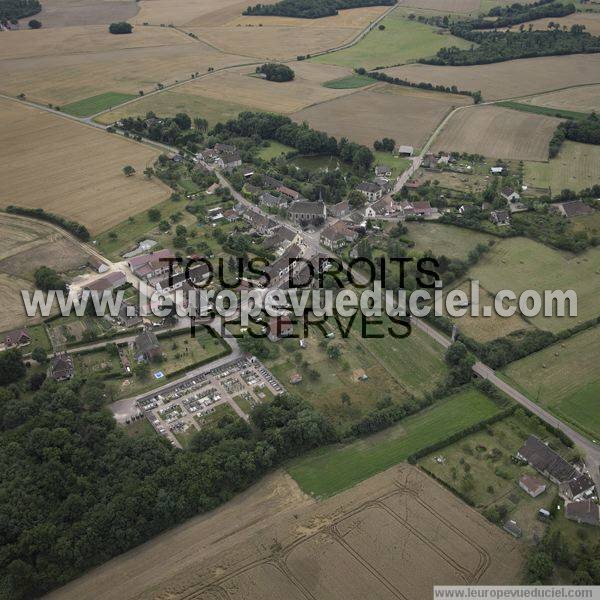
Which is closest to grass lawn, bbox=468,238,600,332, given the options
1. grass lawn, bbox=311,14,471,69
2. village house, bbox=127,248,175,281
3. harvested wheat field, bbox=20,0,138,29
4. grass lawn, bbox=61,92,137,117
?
village house, bbox=127,248,175,281

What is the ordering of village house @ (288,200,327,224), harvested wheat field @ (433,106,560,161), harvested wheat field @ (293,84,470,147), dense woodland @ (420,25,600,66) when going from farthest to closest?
dense woodland @ (420,25,600,66), harvested wheat field @ (293,84,470,147), harvested wheat field @ (433,106,560,161), village house @ (288,200,327,224)

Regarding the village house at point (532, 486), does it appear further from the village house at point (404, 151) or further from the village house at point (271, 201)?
the village house at point (404, 151)

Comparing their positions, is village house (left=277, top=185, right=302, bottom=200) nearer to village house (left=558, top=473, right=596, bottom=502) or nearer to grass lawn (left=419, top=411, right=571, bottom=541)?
grass lawn (left=419, top=411, right=571, bottom=541)

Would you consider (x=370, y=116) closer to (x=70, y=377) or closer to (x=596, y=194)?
(x=596, y=194)

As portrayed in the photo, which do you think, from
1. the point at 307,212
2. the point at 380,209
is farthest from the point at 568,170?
the point at 307,212

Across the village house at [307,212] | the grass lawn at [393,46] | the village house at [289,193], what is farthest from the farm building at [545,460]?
the grass lawn at [393,46]

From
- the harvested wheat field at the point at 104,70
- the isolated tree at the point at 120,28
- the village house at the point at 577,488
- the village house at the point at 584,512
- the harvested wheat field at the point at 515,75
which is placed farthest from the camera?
the isolated tree at the point at 120,28
